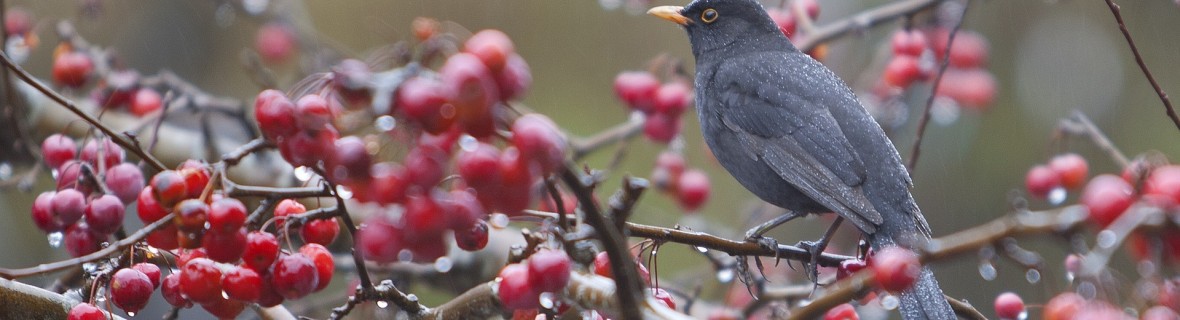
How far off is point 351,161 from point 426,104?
0.23 m

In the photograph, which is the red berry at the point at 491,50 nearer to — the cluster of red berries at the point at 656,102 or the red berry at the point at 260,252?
the red berry at the point at 260,252

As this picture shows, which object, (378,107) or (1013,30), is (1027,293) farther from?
(378,107)

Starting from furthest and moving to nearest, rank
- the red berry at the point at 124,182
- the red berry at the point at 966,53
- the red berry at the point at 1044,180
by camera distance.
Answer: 1. the red berry at the point at 966,53
2. the red berry at the point at 1044,180
3. the red berry at the point at 124,182

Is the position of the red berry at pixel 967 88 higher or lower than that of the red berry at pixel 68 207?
lower

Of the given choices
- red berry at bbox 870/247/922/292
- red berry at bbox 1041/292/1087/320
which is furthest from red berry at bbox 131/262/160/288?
red berry at bbox 1041/292/1087/320

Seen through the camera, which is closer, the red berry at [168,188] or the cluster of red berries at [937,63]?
the red berry at [168,188]

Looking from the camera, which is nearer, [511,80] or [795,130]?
[511,80]

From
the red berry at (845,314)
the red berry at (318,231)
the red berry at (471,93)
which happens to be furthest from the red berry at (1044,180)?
the red berry at (471,93)

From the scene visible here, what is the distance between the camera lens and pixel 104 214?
2195 mm

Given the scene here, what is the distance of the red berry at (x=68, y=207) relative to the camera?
224 centimetres

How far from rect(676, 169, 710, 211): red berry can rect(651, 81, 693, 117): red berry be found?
20.2 inches

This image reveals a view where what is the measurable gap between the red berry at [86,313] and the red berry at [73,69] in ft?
7.74

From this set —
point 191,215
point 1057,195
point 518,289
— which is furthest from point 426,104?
point 1057,195

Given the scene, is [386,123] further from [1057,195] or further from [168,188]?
[1057,195]
